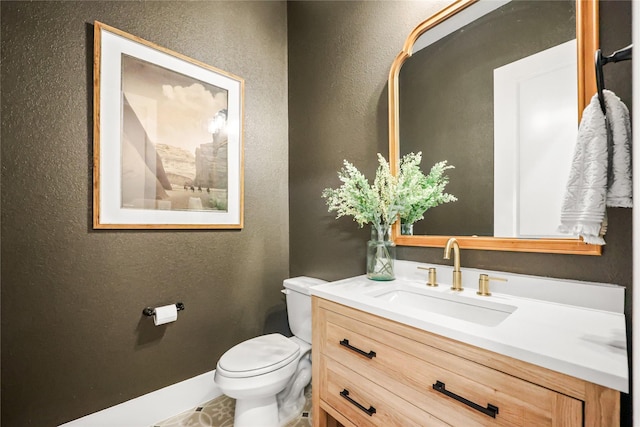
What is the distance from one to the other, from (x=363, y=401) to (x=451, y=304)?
0.51 m

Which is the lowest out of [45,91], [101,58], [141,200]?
[141,200]

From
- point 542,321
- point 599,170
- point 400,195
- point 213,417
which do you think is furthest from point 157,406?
point 599,170

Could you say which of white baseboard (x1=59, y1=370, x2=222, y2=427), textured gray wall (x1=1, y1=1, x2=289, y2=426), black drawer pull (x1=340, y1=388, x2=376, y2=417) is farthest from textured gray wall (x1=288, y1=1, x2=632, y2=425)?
white baseboard (x1=59, y1=370, x2=222, y2=427)

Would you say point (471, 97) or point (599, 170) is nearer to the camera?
point (599, 170)

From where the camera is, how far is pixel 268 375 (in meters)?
1.33

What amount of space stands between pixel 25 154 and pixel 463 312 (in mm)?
1986

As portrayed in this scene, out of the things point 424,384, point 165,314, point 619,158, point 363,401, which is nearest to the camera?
point 619,158

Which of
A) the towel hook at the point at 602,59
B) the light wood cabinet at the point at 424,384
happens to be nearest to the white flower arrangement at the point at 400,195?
the light wood cabinet at the point at 424,384

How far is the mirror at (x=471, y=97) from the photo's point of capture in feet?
3.13

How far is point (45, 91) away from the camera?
1245mm

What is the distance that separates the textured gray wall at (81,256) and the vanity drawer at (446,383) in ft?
3.49

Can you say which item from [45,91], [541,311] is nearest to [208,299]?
[45,91]

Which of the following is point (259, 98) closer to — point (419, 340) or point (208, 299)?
point (208, 299)

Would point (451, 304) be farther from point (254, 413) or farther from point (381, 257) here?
point (254, 413)
